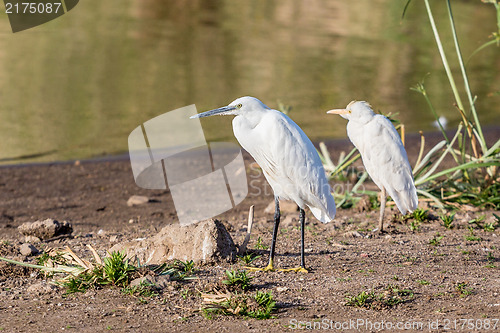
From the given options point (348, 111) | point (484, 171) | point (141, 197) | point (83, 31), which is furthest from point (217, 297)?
point (83, 31)

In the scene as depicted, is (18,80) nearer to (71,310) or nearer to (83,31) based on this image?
(83,31)

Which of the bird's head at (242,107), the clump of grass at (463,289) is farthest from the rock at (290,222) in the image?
the clump of grass at (463,289)

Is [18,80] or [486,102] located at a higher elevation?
[18,80]

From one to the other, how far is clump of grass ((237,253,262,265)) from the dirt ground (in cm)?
5

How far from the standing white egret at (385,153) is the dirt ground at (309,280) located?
37 centimetres

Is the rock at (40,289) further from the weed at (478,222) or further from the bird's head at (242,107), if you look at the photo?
the weed at (478,222)

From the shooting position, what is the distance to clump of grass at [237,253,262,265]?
15.4 ft

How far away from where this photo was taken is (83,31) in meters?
18.9

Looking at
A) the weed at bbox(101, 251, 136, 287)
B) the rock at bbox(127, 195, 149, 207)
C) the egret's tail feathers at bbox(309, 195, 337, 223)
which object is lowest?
the rock at bbox(127, 195, 149, 207)

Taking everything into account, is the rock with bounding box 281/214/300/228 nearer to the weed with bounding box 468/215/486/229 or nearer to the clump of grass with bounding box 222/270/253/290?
the weed with bounding box 468/215/486/229

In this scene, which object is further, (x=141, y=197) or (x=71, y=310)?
(x=141, y=197)

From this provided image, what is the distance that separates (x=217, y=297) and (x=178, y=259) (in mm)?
761

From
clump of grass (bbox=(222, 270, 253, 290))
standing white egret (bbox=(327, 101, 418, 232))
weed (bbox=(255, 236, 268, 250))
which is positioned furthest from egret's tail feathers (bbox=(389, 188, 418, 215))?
clump of grass (bbox=(222, 270, 253, 290))

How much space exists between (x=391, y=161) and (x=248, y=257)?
5.61 ft
